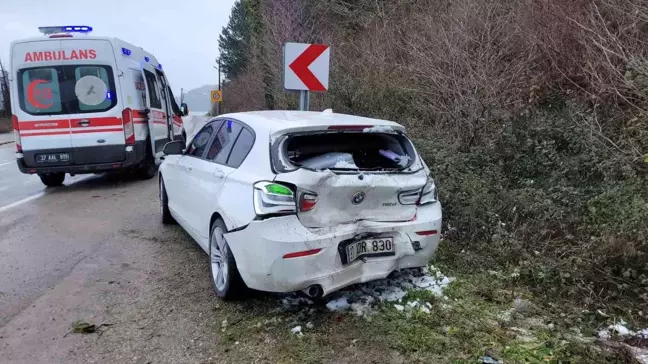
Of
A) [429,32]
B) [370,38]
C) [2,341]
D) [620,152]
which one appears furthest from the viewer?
[370,38]

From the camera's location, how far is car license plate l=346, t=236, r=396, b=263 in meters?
3.49

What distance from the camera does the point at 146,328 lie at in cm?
359

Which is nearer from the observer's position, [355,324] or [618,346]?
[618,346]

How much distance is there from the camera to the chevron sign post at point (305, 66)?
6387 millimetres

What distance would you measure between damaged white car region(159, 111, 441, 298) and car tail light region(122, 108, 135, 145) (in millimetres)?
5378

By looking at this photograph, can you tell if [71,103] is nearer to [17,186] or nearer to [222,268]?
[17,186]

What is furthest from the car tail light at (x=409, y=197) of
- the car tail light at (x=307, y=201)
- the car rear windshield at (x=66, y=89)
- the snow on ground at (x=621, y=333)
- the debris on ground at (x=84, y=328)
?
the car rear windshield at (x=66, y=89)

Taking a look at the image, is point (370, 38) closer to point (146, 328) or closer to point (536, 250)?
point (536, 250)

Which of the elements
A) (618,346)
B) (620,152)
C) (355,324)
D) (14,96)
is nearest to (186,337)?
(355,324)

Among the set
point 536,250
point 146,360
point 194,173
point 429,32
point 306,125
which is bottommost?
point 146,360

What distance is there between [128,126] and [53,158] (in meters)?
1.45

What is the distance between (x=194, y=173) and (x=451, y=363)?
3.13 metres

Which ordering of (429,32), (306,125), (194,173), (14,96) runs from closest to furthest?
(306,125)
(194,173)
(14,96)
(429,32)

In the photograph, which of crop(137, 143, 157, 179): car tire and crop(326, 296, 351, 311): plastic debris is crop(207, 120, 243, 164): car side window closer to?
crop(326, 296, 351, 311): plastic debris
